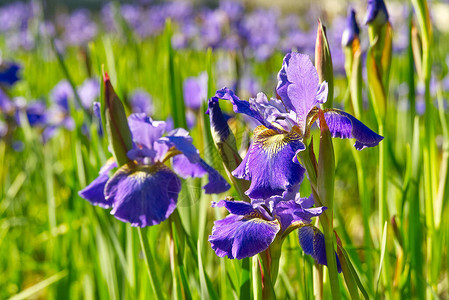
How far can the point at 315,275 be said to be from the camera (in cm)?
73

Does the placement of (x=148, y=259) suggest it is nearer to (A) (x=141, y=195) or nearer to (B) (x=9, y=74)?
(A) (x=141, y=195)

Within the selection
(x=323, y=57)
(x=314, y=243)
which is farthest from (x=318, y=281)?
(x=323, y=57)

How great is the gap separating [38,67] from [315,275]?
2.87 meters

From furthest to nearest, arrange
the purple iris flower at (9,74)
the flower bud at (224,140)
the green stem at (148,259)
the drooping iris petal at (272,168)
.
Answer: the purple iris flower at (9,74) < the green stem at (148,259) < the flower bud at (224,140) < the drooping iris petal at (272,168)

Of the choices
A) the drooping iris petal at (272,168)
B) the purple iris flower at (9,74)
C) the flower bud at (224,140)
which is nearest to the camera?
the drooping iris petal at (272,168)

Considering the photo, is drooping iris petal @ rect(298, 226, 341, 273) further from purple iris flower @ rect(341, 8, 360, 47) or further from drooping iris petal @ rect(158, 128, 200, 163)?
purple iris flower @ rect(341, 8, 360, 47)

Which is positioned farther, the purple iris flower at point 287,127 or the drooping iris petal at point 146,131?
the drooping iris petal at point 146,131

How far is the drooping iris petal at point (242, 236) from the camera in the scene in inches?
23.3

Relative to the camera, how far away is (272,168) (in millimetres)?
575

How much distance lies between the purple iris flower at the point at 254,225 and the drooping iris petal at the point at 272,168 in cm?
5

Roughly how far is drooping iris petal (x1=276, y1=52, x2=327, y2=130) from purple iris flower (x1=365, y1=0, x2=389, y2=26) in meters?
0.37

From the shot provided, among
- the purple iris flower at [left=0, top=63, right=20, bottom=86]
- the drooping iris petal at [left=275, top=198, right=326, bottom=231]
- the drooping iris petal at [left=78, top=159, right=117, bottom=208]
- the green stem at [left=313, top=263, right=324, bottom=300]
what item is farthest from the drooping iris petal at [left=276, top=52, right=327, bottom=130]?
the purple iris flower at [left=0, top=63, right=20, bottom=86]

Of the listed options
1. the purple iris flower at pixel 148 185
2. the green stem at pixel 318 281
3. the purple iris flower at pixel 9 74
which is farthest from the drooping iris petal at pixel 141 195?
the purple iris flower at pixel 9 74

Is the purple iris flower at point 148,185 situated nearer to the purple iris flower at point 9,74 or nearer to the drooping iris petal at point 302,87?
the drooping iris petal at point 302,87
